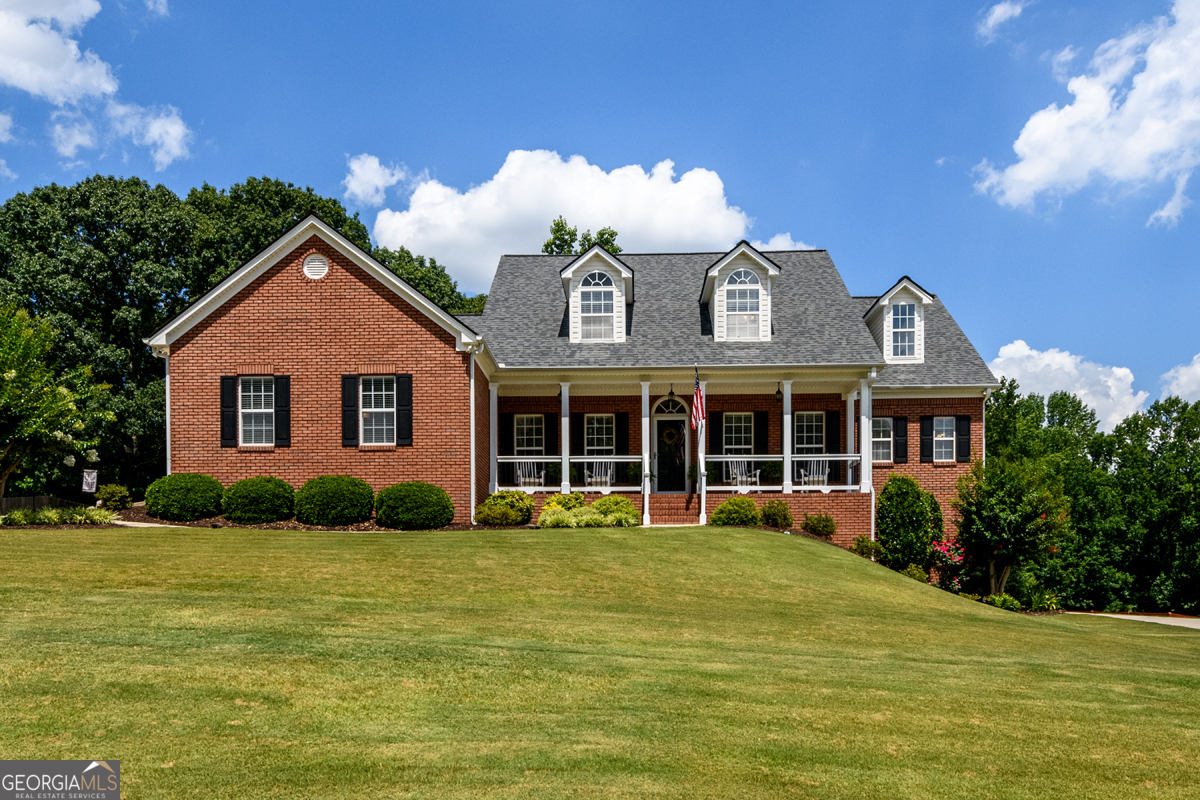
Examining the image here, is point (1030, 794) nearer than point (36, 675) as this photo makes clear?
Yes

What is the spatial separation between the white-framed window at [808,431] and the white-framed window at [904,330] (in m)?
3.70

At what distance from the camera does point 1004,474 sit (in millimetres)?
20875

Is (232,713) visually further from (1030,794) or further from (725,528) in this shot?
(725,528)

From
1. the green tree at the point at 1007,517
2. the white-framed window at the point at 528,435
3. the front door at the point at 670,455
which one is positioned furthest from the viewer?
the front door at the point at 670,455

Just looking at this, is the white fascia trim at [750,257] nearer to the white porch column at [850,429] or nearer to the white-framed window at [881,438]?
the white porch column at [850,429]

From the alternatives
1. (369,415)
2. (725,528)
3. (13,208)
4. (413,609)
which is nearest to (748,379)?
(725,528)

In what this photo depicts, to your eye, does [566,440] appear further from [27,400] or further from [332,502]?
[27,400]

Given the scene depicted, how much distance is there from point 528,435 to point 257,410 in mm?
7891

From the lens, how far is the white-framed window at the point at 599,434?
24547 millimetres

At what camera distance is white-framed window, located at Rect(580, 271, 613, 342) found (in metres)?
23.8

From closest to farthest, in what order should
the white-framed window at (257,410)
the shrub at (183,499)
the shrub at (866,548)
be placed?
the shrub at (183,499) < the white-framed window at (257,410) < the shrub at (866,548)

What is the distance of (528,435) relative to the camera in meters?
24.6

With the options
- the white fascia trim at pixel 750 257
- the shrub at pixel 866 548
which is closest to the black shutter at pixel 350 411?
the white fascia trim at pixel 750 257

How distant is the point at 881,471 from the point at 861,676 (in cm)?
1732
